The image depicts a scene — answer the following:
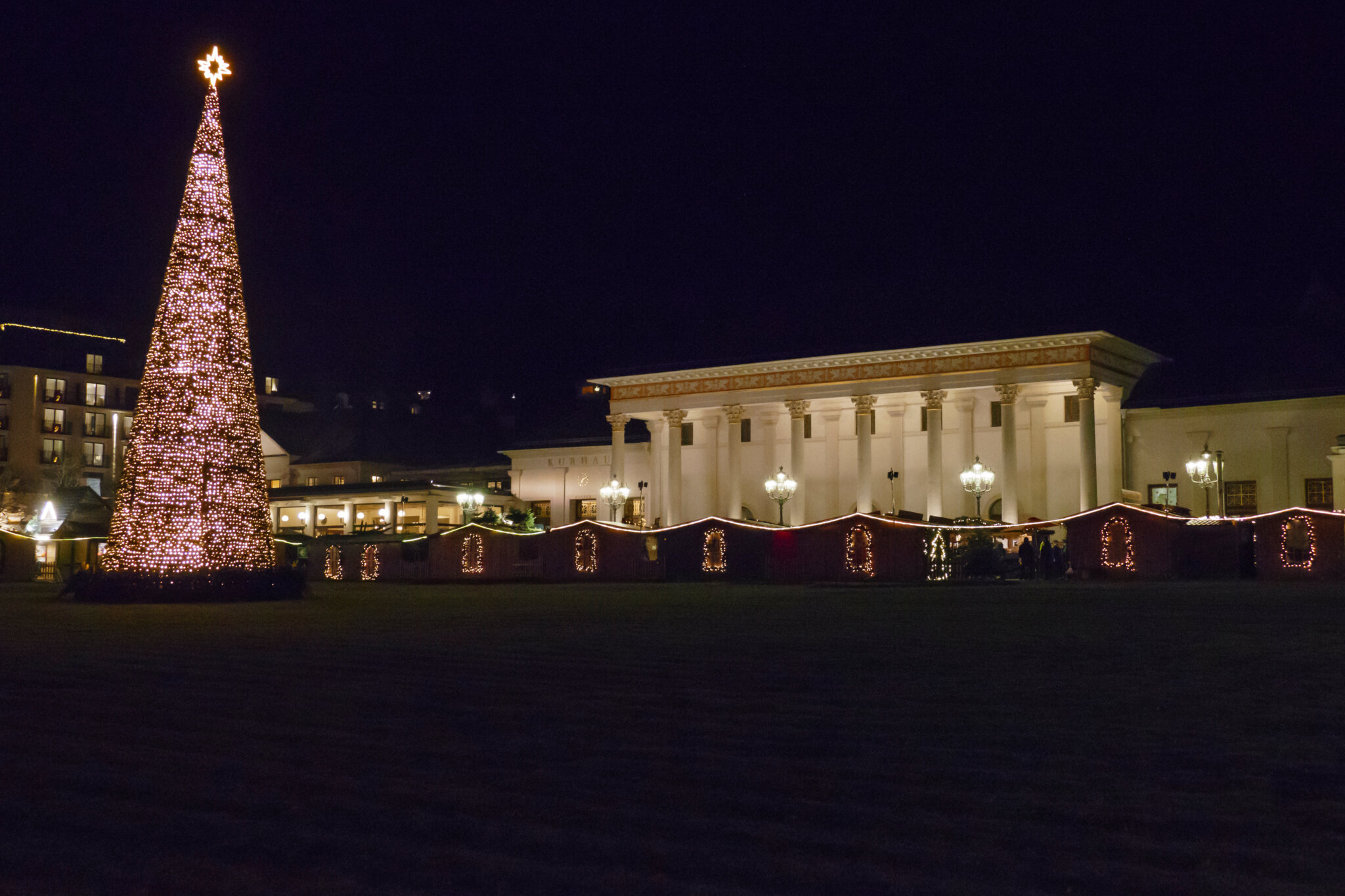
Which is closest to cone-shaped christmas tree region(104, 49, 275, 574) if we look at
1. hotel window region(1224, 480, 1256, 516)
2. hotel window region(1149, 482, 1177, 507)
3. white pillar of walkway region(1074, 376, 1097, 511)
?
white pillar of walkway region(1074, 376, 1097, 511)

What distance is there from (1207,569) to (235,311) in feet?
81.3

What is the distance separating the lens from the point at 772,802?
5.41 meters

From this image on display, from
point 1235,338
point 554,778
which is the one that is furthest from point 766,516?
point 554,778

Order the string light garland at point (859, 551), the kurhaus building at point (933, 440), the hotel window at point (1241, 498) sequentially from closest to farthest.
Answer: the string light garland at point (859, 551) → the kurhaus building at point (933, 440) → the hotel window at point (1241, 498)

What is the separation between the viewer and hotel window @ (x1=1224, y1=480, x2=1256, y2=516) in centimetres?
5141

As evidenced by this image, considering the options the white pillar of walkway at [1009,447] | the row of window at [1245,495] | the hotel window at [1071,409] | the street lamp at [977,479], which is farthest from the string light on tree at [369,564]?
the hotel window at [1071,409]

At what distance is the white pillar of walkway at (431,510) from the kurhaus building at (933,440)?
20.5 feet

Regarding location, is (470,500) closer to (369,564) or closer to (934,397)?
(369,564)

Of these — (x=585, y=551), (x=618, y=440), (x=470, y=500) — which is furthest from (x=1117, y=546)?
(x=618, y=440)

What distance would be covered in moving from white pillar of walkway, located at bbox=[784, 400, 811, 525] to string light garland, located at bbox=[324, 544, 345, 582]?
2143cm

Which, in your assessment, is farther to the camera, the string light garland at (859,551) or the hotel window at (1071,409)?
the hotel window at (1071,409)

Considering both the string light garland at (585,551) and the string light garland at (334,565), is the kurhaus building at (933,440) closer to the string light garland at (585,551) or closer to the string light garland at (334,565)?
the string light garland at (585,551)

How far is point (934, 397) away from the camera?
54938 mm

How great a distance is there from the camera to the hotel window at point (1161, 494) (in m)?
53.4
